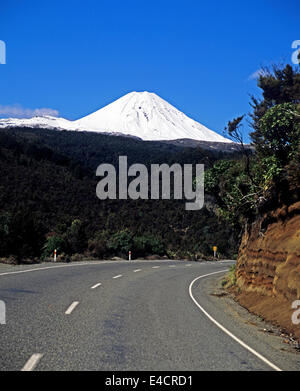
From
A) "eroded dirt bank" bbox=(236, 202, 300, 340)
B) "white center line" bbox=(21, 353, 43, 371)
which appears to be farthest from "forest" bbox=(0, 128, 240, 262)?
"white center line" bbox=(21, 353, 43, 371)

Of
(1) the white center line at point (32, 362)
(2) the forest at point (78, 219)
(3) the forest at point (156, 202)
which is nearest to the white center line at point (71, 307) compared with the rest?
(1) the white center line at point (32, 362)

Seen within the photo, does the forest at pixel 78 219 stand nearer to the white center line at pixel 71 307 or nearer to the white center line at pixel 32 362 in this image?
the white center line at pixel 71 307

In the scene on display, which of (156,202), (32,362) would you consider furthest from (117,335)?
(156,202)

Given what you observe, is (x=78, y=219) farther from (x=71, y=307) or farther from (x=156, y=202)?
(x=71, y=307)

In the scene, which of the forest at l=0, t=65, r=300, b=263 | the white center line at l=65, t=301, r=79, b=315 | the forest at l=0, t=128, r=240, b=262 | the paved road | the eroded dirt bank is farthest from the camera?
the forest at l=0, t=128, r=240, b=262

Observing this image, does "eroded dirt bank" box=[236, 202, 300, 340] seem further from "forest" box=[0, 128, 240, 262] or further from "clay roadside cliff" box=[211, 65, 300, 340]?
"forest" box=[0, 128, 240, 262]

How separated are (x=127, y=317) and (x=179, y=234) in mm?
45894

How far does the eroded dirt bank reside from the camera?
34.6 ft

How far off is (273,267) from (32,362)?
30.9ft

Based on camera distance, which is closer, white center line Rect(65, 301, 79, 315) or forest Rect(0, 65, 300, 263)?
white center line Rect(65, 301, 79, 315)

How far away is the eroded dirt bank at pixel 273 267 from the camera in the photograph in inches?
415

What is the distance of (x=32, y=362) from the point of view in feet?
17.4

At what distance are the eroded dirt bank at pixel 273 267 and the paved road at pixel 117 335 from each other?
1279 millimetres
